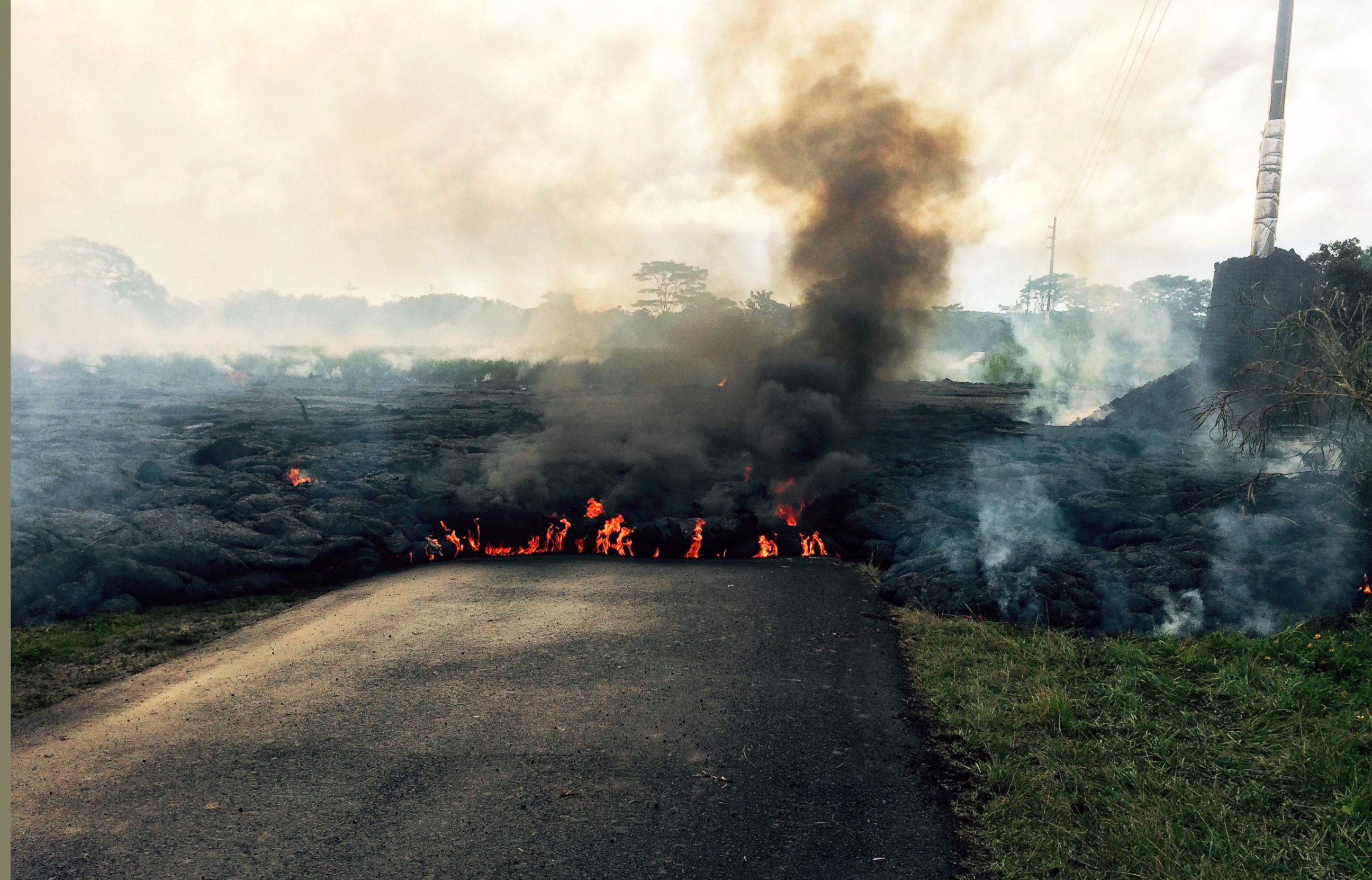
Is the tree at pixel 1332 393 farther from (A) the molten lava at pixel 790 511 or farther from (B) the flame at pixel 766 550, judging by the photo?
(A) the molten lava at pixel 790 511

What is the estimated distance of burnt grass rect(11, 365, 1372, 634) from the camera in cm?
1031

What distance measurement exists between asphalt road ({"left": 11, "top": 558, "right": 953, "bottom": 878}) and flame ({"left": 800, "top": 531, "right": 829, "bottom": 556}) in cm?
366

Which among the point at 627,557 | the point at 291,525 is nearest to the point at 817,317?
the point at 627,557

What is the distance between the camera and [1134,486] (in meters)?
16.6

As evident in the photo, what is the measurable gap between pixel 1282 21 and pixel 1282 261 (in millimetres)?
7750

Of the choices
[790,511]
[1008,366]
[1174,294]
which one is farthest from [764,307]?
[1174,294]

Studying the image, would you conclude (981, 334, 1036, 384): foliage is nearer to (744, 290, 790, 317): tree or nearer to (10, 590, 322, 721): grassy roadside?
(744, 290, 790, 317): tree

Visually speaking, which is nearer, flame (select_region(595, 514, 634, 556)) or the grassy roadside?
the grassy roadside

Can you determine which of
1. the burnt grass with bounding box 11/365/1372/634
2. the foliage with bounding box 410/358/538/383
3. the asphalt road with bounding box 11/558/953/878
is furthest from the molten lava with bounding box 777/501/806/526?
the foliage with bounding box 410/358/538/383

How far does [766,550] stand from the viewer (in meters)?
14.6

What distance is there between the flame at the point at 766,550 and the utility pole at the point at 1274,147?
1883cm

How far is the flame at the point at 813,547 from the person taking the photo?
14.4 m

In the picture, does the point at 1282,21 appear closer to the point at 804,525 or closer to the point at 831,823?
the point at 804,525

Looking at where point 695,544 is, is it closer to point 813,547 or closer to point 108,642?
point 813,547
